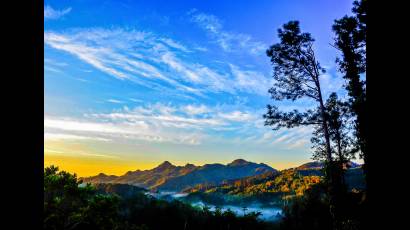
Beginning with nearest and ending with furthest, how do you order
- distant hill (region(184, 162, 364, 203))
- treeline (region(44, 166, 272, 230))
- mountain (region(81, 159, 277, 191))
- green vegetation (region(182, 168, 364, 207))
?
treeline (region(44, 166, 272, 230)) < green vegetation (region(182, 168, 364, 207)) < distant hill (region(184, 162, 364, 203)) < mountain (region(81, 159, 277, 191))

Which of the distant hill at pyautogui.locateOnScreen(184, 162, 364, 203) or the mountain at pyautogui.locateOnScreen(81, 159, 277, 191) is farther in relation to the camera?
the mountain at pyautogui.locateOnScreen(81, 159, 277, 191)

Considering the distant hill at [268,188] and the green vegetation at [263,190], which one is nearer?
the green vegetation at [263,190]

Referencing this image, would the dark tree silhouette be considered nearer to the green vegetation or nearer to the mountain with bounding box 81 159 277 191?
the green vegetation

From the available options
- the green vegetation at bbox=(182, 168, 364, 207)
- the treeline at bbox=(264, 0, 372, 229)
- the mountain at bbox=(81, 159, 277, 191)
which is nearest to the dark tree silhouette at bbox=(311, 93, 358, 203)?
the treeline at bbox=(264, 0, 372, 229)

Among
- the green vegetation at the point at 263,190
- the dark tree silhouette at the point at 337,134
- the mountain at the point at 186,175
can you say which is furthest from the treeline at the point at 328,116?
the mountain at the point at 186,175

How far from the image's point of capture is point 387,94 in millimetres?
1815

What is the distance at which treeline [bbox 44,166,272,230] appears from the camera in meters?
18.2

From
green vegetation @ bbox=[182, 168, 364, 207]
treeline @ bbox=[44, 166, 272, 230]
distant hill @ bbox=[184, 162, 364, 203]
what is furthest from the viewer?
distant hill @ bbox=[184, 162, 364, 203]

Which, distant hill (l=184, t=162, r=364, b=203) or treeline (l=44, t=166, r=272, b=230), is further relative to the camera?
distant hill (l=184, t=162, r=364, b=203)

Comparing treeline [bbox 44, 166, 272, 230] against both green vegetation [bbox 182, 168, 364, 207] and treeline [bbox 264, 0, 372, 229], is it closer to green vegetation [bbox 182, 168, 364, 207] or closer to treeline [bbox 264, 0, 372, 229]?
treeline [bbox 264, 0, 372, 229]

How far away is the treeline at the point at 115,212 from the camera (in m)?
18.2

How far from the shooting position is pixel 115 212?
19.6 metres

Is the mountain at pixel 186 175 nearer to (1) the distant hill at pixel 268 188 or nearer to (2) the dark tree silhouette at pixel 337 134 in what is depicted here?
(1) the distant hill at pixel 268 188
